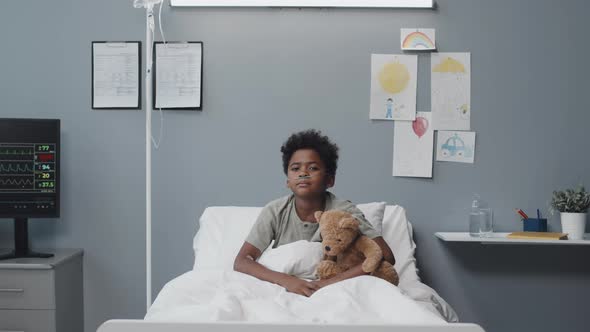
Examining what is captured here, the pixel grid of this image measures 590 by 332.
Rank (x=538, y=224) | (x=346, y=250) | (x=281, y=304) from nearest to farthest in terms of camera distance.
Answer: (x=281, y=304)
(x=346, y=250)
(x=538, y=224)

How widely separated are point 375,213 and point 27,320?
4.84ft

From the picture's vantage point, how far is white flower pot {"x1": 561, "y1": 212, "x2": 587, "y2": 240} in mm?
2434

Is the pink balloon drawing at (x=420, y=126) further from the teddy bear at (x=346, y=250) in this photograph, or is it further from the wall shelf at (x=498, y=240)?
the teddy bear at (x=346, y=250)

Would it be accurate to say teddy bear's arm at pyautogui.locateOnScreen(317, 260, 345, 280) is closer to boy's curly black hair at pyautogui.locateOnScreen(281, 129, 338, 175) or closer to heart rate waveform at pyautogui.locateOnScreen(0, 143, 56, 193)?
boy's curly black hair at pyautogui.locateOnScreen(281, 129, 338, 175)

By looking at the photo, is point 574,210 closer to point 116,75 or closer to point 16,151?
point 116,75

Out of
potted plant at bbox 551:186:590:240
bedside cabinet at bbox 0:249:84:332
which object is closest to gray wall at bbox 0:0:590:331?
potted plant at bbox 551:186:590:240

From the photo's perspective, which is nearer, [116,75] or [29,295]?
[29,295]

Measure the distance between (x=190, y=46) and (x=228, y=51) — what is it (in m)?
0.17

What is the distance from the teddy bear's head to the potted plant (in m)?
1.09

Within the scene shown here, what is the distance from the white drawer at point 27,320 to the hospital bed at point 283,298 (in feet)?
2.05

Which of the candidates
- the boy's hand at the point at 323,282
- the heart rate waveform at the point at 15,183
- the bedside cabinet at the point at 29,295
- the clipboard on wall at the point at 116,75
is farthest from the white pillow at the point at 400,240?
the heart rate waveform at the point at 15,183

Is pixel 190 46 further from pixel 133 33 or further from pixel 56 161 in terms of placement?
pixel 56 161

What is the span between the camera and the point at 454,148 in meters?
2.61

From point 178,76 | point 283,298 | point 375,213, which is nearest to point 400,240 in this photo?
point 375,213
